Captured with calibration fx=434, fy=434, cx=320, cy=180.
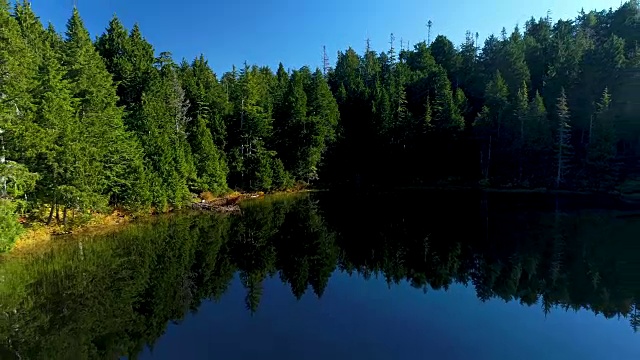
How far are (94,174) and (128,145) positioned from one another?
5.85m

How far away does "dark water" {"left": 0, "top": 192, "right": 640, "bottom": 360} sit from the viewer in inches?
559

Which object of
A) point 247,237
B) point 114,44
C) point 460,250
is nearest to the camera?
point 460,250

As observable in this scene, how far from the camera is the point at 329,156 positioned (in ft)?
240

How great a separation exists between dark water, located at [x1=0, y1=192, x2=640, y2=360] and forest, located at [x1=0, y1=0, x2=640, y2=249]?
6.29 m

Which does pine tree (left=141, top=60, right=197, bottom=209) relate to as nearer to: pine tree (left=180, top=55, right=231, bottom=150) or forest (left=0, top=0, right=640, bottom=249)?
forest (left=0, top=0, right=640, bottom=249)

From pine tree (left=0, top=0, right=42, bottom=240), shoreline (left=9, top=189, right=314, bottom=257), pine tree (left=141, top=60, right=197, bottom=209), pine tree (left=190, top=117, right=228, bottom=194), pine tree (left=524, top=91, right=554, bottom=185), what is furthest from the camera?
pine tree (left=524, top=91, right=554, bottom=185)

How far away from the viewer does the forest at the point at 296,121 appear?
29.8m

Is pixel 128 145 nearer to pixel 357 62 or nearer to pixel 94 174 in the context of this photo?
pixel 94 174

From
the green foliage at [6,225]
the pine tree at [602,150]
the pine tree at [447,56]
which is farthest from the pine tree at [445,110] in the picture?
the green foliage at [6,225]

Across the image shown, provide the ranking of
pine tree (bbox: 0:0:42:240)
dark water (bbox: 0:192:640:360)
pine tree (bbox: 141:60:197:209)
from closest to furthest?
dark water (bbox: 0:192:640:360), pine tree (bbox: 0:0:42:240), pine tree (bbox: 141:60:197:209)

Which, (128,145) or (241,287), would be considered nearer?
(241,287)

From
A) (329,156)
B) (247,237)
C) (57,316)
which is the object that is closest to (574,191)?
(329,156)

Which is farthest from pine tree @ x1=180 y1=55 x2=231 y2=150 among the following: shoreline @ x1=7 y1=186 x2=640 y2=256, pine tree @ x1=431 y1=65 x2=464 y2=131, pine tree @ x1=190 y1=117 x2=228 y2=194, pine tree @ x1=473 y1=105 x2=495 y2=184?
pine tree @ x1=473 y1=105 x2=495 y2=184

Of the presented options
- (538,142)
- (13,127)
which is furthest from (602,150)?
(13,127)
